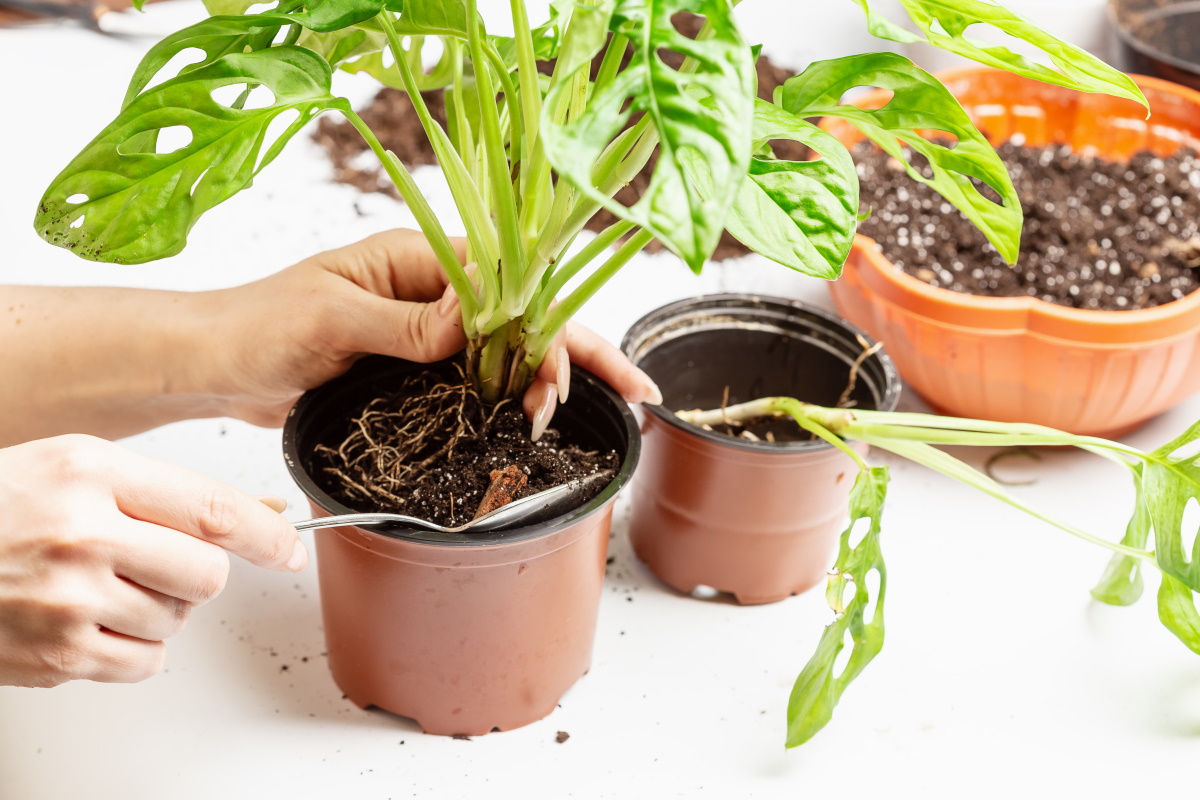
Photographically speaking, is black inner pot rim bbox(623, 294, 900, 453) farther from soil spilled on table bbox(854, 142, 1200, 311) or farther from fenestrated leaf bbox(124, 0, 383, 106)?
fenestrated leaf bbox(124, 0, 383, 106)

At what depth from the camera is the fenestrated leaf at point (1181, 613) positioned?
2.18 ft

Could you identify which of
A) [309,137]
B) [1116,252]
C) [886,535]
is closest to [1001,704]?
[886,535]

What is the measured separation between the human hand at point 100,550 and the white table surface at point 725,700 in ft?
0.62

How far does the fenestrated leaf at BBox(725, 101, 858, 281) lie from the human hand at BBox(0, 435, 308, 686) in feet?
0.94

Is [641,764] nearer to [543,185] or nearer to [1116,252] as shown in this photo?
[543,185]

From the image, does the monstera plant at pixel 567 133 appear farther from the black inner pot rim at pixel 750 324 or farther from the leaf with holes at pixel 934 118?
the black inner pot rim at pixel 750 324

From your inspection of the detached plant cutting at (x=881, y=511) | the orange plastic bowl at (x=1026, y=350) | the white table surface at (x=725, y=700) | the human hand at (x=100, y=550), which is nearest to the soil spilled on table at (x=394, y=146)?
the orange plastic bowl at (x=1026, y=350)

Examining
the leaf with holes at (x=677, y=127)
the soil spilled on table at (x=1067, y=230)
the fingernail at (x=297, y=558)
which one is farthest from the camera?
the soil spilled on table at (x=1067, y=230)

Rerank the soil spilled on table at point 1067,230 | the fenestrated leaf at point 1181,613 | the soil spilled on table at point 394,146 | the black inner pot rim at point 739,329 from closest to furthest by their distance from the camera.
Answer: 1. the fenestrated leaf at point 1181,613
2. the black inner pot rim at point 739,329
3. the soil spilled on table at point 1067,230
4. the soil spilled on table at point 394,146

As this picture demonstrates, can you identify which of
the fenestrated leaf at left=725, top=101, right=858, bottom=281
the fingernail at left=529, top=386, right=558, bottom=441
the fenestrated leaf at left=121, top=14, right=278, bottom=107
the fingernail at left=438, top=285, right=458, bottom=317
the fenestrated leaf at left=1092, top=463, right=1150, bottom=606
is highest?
the fenestrated leaf at left=121, top=14, right=278, bottom=107

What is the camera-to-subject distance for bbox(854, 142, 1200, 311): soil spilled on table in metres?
1.03

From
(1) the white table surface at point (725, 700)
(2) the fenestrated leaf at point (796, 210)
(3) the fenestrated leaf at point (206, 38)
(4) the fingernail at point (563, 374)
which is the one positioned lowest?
(1) the white table surface at point (725, 700)

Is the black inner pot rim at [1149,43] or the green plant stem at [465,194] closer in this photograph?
the green plant stem at [465,194]

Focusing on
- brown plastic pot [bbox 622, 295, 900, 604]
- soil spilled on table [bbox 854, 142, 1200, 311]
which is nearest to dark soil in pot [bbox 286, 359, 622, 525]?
brown plastic pot [bbox 622, 295, 900, 604]
